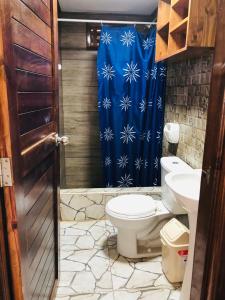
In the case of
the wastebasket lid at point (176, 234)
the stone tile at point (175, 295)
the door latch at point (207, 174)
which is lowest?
the stone tile at point (175, 295)

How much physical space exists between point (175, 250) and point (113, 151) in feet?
4.60

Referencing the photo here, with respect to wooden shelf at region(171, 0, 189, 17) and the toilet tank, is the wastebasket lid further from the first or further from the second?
wooden shelf at region(171, 0, 189, 17)

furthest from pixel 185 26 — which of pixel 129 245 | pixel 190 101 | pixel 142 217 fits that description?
pixel 129 245

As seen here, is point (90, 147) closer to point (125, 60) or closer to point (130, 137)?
point (130, 137)

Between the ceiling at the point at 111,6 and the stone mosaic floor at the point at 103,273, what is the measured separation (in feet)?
7.75

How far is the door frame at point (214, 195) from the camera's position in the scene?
0.89 meters

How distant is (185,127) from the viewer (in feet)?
7.49

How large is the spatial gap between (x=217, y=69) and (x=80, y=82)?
2.34m

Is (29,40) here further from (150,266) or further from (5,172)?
(150,266)

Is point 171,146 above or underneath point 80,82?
underneath

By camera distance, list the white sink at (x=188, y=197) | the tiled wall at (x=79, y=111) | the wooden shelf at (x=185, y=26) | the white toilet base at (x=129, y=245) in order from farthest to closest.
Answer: the tiled wall at (x=79, y=111), the white toilet base at (x=129, y=245), the wooden shelf at (x=185, y=26), the white sink at (x=188, y=197)

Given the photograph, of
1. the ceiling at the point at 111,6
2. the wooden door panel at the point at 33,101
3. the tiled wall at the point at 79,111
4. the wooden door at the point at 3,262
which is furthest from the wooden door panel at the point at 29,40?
the tiled wall at the point at 79,111

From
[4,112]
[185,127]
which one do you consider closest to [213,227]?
[4,112]

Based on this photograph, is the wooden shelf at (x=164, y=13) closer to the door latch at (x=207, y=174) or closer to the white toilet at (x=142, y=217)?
the white toilet at (x=142, y=217)
